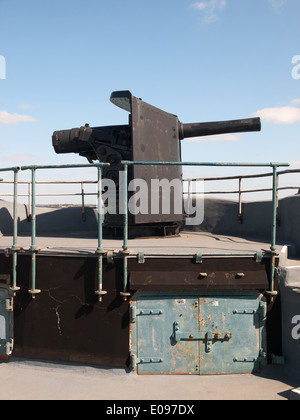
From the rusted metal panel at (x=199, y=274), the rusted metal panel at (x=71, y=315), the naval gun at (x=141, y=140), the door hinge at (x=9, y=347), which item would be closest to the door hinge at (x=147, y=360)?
the rusted metal panel at (x=71, y=315)

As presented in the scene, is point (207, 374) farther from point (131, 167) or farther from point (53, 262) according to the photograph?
point (131, 167)

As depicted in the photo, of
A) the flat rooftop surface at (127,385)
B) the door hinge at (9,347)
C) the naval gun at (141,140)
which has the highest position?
the naval gun at (141,140)

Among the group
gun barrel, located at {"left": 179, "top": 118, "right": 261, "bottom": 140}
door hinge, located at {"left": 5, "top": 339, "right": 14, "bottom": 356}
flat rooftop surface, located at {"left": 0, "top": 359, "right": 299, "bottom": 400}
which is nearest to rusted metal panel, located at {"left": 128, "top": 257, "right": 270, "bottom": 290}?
flat rooftop surface, located at {"left": 0, "top": 359, "right": 299, "bottom": 400}

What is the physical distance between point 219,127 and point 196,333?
385 cm

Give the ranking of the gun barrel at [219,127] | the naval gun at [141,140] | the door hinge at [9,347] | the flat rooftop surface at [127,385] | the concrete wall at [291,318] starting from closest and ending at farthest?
the flat rooftop surface at [127,385] < the concrete wall at [291,318] < the door hinge at [9,347] < the naval gun at [141,140] < the gun barrel at [219,127]

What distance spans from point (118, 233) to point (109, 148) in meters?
1.53

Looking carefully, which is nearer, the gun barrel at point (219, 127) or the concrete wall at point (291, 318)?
the concrete wall at point (291, 318)

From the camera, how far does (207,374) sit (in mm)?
4359

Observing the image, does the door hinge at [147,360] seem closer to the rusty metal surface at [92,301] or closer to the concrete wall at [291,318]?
the rusty metal surface at [92,301]

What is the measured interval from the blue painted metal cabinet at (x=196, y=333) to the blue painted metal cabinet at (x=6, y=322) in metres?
1.64

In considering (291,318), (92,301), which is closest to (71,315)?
(92,301)

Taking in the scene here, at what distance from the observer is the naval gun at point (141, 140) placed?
6059mm

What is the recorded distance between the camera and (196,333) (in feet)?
14.3

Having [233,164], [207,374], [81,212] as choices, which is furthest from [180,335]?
[81,212]
